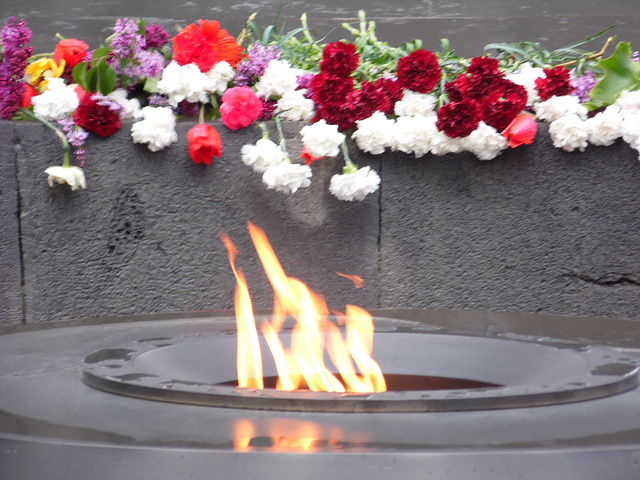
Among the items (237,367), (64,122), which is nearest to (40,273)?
(64,122)

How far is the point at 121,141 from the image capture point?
2922 millimetres

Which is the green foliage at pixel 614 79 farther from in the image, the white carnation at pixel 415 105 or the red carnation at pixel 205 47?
the red carnation at pixel 205 47

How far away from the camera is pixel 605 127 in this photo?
9.27ft

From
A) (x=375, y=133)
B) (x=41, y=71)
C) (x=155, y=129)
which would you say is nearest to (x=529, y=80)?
(x=375, y=133)

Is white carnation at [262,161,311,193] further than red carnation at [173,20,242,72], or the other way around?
red carnation at [173,20,242,72]

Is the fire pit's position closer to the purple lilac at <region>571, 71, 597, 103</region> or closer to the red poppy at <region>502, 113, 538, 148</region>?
the red poppy at <region>502, 113, 538, 148</region>

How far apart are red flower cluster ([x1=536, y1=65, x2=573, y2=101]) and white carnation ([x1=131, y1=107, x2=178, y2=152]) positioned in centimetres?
126

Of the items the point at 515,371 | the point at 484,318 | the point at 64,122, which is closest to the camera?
the point at 515,371

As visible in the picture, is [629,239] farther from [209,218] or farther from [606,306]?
[209,218]

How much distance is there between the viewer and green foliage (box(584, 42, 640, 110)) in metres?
2.94

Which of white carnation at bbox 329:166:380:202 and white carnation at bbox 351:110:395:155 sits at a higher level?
white carnation at bbox 351:110:395:155

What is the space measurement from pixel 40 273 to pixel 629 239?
6.68 ft

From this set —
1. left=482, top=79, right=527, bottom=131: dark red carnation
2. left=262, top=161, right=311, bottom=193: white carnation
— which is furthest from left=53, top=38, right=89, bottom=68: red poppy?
left=482, top=79, right=527, bottom=131: dark red carnation

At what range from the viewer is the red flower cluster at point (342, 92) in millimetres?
2842
